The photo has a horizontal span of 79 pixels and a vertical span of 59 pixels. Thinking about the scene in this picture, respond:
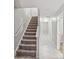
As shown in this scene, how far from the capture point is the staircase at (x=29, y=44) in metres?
3.33

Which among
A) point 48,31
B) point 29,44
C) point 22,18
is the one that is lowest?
point 29,44

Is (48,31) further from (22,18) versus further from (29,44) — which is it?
(22,18)

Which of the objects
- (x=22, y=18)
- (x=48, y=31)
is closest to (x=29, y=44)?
(x=22, y=18)

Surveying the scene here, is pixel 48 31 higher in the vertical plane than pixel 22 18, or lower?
lower

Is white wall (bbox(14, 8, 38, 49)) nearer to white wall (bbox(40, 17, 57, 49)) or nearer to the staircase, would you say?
the staircase

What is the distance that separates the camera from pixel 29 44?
3.51 meters

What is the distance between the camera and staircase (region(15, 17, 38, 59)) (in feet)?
10.9

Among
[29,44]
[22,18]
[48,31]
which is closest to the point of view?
[22,18]

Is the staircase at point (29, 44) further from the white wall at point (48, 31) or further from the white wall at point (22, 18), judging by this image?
the white wall at point (48, 31)

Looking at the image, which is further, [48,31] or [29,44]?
[48,31]

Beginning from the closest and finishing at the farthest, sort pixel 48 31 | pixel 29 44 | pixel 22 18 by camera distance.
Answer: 1. pixel 22 18
2. pixel 29 44
3. pixel 48 31
